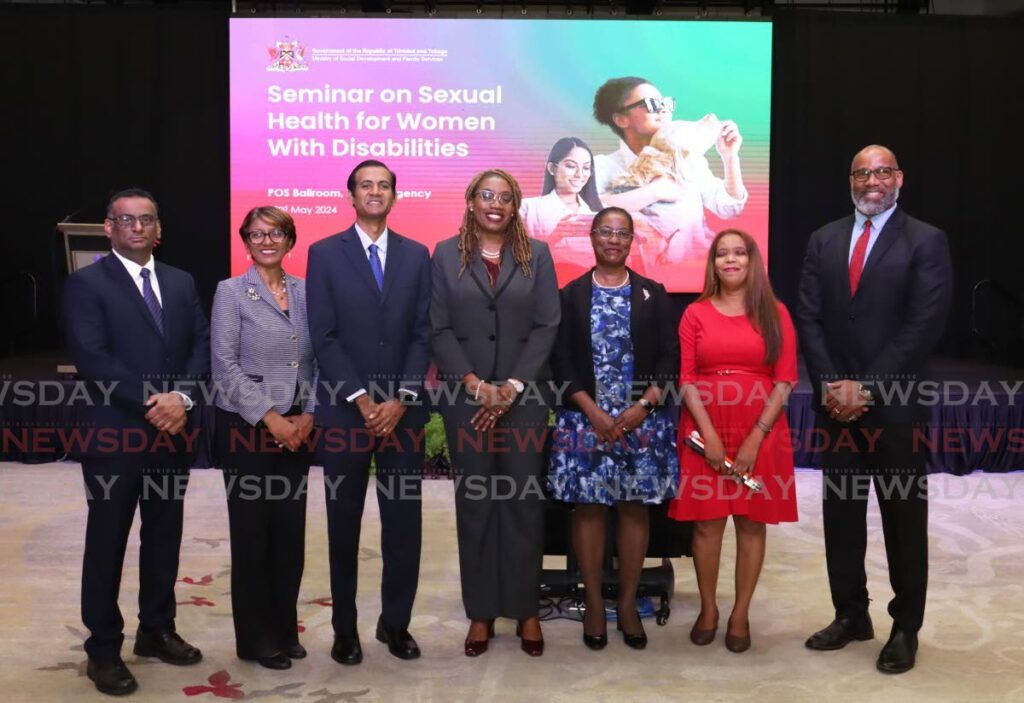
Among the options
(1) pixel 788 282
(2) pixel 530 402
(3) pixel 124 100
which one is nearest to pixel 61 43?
(3) pixel 124 100

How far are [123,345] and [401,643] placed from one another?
1379 millimetres

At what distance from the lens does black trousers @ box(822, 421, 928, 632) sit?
11.5ft

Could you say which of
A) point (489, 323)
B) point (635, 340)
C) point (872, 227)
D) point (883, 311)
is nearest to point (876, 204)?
point (872, 227)

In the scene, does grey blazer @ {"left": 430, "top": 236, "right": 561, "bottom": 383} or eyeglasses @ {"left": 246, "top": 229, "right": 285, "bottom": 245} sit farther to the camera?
grey blazer @ {"left": 430, "top": 236, "right": 561, "bottom": 383}

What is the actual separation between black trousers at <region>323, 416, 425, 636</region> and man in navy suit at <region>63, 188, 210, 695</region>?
51 centimetres

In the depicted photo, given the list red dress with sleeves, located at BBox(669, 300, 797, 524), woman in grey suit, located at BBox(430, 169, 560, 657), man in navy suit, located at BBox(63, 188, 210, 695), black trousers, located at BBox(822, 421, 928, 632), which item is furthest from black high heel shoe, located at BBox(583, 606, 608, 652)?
man in navy suit, located at BBox(63, 188, 210, 695)

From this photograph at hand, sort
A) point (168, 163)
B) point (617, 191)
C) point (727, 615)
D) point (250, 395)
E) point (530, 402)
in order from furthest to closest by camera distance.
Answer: point (168, 163), point (617, 191), point (727, 615), point (530, 402), point (250, 395)

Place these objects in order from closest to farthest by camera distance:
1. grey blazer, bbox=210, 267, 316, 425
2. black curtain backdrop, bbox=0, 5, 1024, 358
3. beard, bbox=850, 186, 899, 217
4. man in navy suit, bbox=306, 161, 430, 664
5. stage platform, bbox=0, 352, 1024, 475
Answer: grey blazer, bbox=210, 267, 316, 425, man in navy suit, bbox=306, 161, 430, 664, beard, bbox=850, 186, 899, 217, stage platform, bbox=0, 352, 1024, 475, black curtain backdrop, bbox=0, 5, 1024, 358

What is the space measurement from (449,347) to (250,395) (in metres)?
0.69

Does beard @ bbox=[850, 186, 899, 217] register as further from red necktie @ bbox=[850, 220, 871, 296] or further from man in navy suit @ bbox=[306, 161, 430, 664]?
man in navy suit @ bbox=[306, 161, 430, 664]

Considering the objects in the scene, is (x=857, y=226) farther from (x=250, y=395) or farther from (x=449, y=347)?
(x=250, y=395)

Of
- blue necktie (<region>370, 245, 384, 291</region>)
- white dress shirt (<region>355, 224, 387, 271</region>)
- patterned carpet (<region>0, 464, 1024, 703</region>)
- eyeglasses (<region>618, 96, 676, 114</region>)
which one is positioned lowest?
patterned carpet (<region>0, 464, 1024, 703</region>)

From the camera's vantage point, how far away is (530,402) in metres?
3.55

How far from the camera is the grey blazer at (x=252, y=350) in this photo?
3340 millimetres
